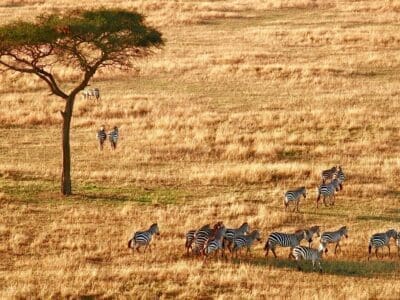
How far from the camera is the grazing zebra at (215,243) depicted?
19469 mm

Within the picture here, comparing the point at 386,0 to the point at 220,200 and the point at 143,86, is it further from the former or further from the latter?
the point at 220,200

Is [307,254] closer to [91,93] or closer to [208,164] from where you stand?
[208,164]

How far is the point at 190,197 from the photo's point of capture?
25.9 metres

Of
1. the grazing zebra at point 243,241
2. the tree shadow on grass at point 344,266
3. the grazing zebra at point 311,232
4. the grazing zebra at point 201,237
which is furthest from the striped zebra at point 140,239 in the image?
the grazing zebra at point 311,232

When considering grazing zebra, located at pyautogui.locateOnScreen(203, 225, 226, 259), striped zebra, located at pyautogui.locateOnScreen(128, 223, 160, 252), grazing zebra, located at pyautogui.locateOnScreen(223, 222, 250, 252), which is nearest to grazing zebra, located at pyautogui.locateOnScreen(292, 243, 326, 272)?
grazing zebra, located at pyautogui.locateOnScreen(223, 222, 250, 252)

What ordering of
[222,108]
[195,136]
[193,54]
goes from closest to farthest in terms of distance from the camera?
1. [195,136]
2. [222,108]
3. [193,54]

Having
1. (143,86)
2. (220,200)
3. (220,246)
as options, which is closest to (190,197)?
(220,200)

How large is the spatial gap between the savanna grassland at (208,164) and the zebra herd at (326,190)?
409 millimetres

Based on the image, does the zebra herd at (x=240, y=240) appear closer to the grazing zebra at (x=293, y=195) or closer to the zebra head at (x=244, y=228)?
the zebra head at (x=244, y=228)

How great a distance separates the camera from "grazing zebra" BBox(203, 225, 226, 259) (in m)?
19.5

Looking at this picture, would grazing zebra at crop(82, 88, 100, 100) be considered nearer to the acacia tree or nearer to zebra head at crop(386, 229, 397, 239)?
the acacia tree

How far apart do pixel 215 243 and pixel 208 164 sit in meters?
10.4

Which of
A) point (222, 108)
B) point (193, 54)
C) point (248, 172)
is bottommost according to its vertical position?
point (248, 172)

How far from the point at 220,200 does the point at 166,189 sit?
219 centimetres
